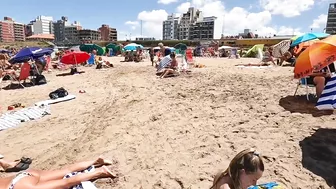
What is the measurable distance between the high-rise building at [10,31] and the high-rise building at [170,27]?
249 ft

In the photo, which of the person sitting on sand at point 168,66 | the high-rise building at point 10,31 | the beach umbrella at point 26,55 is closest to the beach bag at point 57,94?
the beach umbrella at point 26,55

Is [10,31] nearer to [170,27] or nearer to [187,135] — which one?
[170,27]

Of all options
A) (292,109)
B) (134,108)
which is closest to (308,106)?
(292,109)

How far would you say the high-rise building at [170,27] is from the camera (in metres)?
130

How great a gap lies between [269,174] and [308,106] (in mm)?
2637

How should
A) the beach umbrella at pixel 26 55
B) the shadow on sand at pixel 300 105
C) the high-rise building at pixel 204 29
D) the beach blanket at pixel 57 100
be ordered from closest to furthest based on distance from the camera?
1. the shadow on sand at pixel 300 105
2. the beach blanket at pixel 57 100
3. the beach umbrella at pixel 26 55
4. the high-rise building at pixel 204 29

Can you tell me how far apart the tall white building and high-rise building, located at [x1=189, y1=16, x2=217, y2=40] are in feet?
316

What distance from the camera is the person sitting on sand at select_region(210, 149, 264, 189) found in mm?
2047

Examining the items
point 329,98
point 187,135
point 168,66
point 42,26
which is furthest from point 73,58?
point 42,26

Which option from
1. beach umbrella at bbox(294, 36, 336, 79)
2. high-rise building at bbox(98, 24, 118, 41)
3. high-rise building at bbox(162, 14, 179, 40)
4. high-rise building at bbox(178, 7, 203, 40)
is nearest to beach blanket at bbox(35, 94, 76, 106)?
beach umbrella at bbox(294, 36, 336, 79)

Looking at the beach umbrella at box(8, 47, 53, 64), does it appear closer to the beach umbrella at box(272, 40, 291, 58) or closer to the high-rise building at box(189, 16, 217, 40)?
the beach umbrella at box(272, 40, 291, 58)

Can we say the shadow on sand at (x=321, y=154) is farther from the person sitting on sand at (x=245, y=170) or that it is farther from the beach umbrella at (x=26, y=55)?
the beach umbrella at (x=26, y=55)

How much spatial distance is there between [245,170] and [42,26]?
7176 inches

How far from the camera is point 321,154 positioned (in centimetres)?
337
